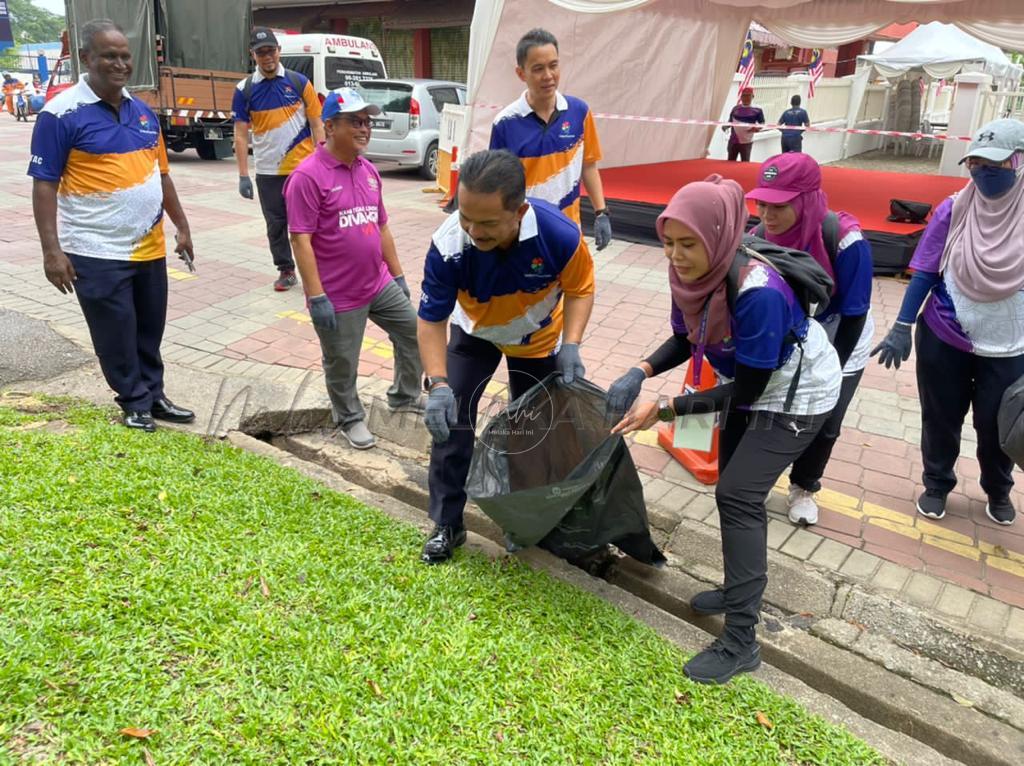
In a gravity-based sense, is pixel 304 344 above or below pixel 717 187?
below

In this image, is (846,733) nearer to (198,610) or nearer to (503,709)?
(503,709)

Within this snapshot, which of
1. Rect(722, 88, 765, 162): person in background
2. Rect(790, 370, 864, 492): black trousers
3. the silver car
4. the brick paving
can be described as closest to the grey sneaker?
the brick paving

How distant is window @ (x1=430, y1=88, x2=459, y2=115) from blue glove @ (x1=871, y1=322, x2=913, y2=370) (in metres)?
10.8

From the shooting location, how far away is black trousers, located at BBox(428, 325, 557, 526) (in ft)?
9.80

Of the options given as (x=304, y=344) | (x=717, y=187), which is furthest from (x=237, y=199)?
(x=717, y=187)

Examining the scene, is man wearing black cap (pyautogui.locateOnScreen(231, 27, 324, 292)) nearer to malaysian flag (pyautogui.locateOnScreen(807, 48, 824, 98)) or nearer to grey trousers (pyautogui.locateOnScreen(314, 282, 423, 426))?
grey trousers (pyautogui.locateOnScreen(314, 282, 423, 426))

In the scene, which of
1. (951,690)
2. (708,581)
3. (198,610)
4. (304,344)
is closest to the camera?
(198,610)

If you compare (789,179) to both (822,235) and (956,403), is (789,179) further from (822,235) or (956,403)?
(956,403)

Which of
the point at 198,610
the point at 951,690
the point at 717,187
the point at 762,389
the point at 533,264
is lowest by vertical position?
the point at 951,690

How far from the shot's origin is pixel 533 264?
2.79 meters

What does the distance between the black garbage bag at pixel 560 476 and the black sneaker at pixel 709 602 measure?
0.83ft

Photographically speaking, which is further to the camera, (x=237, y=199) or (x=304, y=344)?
(x=237, y=199)

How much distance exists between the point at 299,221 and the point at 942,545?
11.1 feet

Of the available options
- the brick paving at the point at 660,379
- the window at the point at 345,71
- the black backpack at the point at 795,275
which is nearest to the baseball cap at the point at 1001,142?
the black backpack at the point at 795,275
